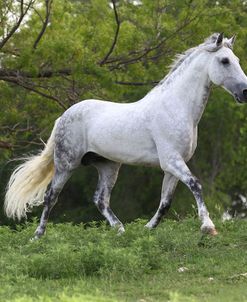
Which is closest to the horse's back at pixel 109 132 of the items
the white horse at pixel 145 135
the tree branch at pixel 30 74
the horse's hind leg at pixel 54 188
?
the white horse at pixel 145 135

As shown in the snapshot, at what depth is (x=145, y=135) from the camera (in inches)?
380

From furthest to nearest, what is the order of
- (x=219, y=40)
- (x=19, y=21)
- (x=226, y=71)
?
(x=19, y=21) < (x=219, y=40) < (x=226, y=71)

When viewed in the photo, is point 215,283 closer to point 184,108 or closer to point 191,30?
point 184,108

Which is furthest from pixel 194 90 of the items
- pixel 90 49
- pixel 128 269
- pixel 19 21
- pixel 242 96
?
pixel 90 49

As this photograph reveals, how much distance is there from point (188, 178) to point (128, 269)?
189 cm

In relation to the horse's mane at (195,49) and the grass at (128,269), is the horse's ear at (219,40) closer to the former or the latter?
the horse's mane at (195,49)

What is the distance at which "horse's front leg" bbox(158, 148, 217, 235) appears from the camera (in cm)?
883

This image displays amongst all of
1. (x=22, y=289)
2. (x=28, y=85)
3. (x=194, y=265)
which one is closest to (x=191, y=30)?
(x=28, y=85)

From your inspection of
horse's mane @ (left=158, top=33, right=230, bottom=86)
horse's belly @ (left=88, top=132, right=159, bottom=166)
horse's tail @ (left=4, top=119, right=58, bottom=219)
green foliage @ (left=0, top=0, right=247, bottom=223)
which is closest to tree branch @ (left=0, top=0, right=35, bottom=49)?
green foliage @ (left=0, top=0, right=247, bottom=223)

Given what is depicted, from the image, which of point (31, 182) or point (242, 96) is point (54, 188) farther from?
point (242, 96)

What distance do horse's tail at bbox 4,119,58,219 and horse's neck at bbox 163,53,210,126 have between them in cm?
203

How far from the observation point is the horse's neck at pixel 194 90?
375 inches

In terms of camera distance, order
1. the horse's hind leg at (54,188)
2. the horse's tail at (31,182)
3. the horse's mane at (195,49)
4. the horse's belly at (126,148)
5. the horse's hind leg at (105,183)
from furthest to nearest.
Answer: the horse's tail at (31,182), the horse's hind leg at (105,183), the horse's hind leg at (54,188), the horse's belly at (126,148), the horse's mane at (195,49)

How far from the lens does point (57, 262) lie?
25.1 ft
